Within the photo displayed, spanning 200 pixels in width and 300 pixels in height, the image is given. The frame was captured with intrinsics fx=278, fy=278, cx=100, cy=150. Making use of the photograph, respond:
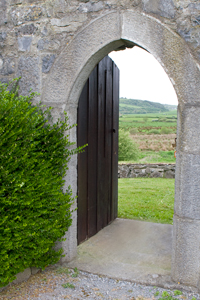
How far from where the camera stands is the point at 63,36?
295 cm

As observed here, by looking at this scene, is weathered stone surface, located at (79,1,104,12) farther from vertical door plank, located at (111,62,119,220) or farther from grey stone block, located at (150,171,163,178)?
grey stone block, located at (150,171,163,178)

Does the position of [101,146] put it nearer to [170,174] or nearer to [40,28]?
[40,28]

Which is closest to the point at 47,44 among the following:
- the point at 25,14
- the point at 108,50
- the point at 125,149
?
the point at 25,14

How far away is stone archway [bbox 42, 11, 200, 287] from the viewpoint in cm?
249

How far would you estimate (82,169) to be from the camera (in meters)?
3.68

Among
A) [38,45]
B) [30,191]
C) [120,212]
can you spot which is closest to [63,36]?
[38,45]

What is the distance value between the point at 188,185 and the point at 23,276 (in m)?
1.85

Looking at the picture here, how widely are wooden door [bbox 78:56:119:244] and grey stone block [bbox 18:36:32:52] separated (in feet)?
2.99

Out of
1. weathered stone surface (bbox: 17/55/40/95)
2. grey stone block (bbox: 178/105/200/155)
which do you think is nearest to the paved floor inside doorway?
grey stone block (bbox: 178/105/200/155)

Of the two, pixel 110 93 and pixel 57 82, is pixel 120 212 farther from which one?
pixel 57 82

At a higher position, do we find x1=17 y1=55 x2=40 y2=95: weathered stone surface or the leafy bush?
x1=17 y1=55 x2=40 y2=95: weathered stone surface

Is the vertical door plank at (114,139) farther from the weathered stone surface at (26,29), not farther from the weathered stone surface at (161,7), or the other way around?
the weathered stone surface at (161,7)

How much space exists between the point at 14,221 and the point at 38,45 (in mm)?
1857

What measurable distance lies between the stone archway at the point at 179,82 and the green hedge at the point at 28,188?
79cm
